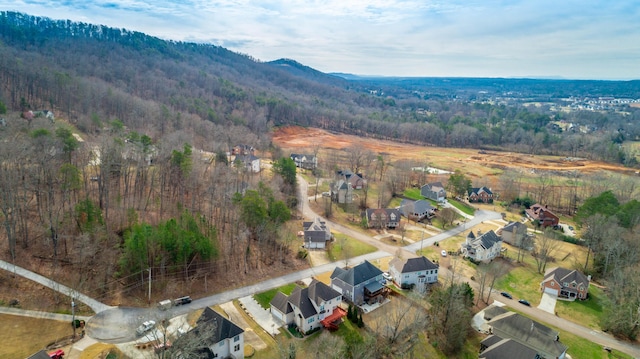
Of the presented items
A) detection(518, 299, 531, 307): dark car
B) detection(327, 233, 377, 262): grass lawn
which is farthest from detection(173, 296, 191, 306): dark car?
detection(518, 299, 531, 307): dark car

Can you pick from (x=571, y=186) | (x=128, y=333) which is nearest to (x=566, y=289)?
(x=128, y=333)

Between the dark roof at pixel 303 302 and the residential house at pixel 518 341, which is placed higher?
the dark roof at pixel 303 302

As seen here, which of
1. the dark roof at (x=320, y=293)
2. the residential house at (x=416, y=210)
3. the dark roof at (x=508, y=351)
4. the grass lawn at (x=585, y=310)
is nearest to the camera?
the dark roof at (x=508, y=351)

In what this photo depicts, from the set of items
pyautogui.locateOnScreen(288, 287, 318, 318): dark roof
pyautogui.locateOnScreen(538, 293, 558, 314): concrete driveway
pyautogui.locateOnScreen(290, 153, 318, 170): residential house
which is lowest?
pyautogui.locateOnScreen(538, 293, 558, 314): concrete driveway

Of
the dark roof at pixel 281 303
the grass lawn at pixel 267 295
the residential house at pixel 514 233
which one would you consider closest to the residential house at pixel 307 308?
the dark roof at pixel 281 303

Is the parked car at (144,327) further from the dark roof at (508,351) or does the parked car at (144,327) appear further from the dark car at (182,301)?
the dark roof at (508,351)

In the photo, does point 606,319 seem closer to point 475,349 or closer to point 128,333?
point 475,349

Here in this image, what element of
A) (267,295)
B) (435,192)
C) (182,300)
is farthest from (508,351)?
(435,192)

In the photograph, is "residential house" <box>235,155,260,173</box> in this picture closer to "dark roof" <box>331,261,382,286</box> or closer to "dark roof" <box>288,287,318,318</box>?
"dark roof" <box>331,261,382,286</box>
